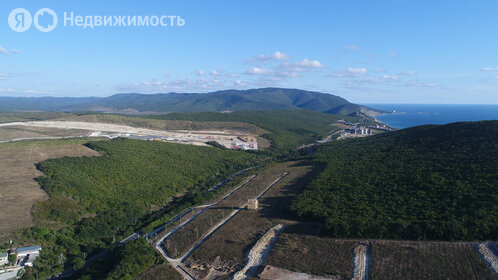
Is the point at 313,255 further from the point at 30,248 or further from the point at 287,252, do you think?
the point at 30,248

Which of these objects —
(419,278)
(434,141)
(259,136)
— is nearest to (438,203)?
(419,278)

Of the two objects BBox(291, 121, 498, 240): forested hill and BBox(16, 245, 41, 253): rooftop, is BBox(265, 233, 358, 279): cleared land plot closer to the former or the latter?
BBox(291, 121, 498, 240): forested hill

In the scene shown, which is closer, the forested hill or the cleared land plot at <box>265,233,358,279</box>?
the cleared land plot at <box>265,233,358,279</box>

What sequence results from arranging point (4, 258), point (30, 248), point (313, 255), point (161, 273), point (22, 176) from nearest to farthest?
point (161, 273), point (313, 255), point (4, 258), point (30, 248), point (22, 176)

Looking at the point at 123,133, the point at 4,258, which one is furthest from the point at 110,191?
the point at 123,133

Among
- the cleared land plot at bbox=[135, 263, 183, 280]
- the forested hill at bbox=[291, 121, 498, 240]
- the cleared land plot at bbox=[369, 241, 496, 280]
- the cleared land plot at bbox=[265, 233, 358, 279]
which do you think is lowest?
the cleared land plot at bbox=[135, 263, 183, 280]

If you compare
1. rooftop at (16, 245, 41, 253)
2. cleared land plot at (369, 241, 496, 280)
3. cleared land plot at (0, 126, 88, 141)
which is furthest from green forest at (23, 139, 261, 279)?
cleared land plot at (0, 126, 88, 141)

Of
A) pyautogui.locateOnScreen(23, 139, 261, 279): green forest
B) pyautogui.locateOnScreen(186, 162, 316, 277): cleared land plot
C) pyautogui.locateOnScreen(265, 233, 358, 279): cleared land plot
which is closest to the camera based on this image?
pyautogui.locateOnScreen(265, 233, 358, 279): cleared land plot
